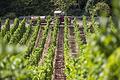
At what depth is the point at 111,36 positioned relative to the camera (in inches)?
196

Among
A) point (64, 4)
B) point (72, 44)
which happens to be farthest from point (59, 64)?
point (64, 4)

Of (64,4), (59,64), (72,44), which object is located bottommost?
(64,4)

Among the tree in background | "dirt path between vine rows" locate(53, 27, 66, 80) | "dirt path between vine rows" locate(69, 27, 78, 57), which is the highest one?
"dirt path between vine rows" locate(53, 27, 66, 80)

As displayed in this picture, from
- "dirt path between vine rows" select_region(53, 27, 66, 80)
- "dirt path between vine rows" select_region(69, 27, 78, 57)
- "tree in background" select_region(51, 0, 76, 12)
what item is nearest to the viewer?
"dirt path between vine rows" select_region(53, 27, 66, 80)

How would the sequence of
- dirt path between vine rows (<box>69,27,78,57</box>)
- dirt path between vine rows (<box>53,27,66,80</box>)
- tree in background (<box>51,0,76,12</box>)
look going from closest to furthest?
dirt path between vine rows (<box>53,27,66,80</box>) → dirt path between vine rows (<box>69,27,78,57</box>) → tree in background (<box>51,0,76,12</box>)

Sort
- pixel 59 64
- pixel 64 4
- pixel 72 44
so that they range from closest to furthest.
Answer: pixel 59 64
pixel 72 44
pixel 64 4

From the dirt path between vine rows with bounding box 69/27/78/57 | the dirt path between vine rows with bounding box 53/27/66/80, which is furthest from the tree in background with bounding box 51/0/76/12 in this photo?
the dirt path between vine rows with bounding box 53/27/66/80

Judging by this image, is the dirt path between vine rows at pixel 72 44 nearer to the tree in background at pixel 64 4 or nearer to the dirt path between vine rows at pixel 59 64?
the dirt path between vine rows at pixel 59 64

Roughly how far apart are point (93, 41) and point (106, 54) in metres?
0.25

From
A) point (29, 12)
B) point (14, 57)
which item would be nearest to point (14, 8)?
point (29, 12)

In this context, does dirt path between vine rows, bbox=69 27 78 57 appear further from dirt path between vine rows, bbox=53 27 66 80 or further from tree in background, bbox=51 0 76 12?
tree in background, bbox=51 0 76 12

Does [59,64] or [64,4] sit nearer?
[59,64]

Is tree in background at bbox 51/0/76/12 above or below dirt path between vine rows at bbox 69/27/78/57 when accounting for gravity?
below

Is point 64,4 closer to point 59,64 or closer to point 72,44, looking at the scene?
point 72,44
